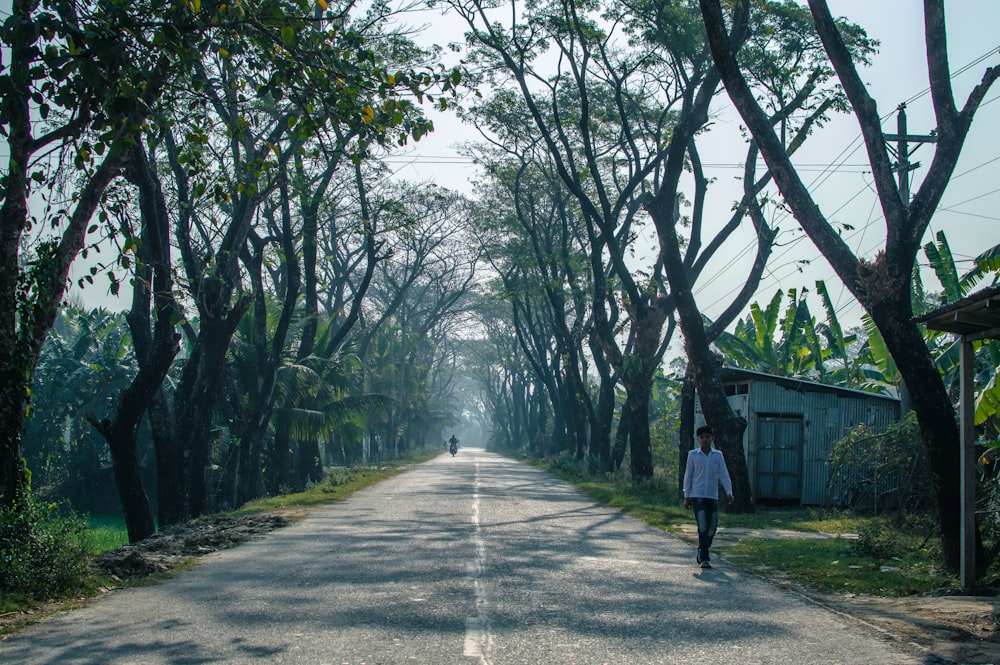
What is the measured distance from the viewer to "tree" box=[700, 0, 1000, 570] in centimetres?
1064

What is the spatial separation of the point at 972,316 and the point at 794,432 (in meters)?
14.0

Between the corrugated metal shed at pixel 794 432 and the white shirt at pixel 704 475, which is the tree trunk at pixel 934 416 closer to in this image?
the white shirt at pixel 704 475

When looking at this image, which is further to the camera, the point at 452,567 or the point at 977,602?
the point at 452,567

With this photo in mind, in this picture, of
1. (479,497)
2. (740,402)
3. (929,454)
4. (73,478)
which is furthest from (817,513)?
(73,478)

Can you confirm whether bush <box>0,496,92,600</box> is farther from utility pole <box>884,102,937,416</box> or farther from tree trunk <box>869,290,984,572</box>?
utility pole <box>884,102,937,416</box>

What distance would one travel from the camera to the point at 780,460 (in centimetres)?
2289

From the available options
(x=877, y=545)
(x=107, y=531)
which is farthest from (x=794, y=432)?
(x=107, y=531)

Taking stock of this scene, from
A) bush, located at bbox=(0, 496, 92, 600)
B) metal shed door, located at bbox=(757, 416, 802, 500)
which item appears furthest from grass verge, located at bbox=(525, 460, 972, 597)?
bush, located at bbox=(0, 496, 92, 600)

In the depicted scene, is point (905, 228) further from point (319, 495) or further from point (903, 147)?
point (319, 495)

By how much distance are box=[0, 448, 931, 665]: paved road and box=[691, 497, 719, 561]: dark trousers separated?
27 centimetres

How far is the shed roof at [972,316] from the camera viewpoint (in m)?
8.48

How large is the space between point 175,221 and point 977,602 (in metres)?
16.8

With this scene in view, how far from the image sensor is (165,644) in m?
6.79

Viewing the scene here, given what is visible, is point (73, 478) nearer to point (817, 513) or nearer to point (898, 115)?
point (817, 513)
